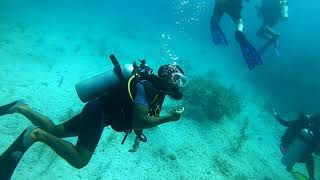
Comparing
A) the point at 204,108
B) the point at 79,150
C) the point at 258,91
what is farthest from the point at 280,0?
the point at 258,91

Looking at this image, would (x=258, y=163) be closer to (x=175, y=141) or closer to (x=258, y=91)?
(x=175, y=141)

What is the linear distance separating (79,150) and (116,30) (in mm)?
25796

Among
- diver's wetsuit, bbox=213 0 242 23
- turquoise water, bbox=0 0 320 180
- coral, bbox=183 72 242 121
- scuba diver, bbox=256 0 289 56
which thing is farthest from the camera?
coral, bbox=183 72 242 121

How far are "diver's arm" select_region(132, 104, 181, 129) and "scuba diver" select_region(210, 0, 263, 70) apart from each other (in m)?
4.91

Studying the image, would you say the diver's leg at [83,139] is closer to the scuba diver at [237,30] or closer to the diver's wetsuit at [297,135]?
the scuba diver at [237,30]

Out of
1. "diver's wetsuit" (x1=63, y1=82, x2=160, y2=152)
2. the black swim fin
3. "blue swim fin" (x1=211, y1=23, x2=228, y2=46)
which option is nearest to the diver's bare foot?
the black swim fin

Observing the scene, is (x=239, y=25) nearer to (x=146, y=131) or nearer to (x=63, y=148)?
(x=146, y=131)

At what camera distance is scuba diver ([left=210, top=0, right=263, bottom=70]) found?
8.62m

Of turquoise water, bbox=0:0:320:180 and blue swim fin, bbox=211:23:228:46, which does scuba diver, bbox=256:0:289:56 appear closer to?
blue swim fin, bbox=211:23:228:46

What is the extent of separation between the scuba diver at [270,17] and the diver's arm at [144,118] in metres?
7.34

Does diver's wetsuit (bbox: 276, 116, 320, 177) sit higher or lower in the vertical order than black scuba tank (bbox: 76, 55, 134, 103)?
lower

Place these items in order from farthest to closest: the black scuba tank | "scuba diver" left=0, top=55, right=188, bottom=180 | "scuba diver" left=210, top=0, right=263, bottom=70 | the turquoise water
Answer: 1. "scuba diver" left=210, top=0, right=263, bottom=70
2. the turquoise water
3. the black scuba tank
4. "scuba diver" left=0, top=55, right=188, bottom=180

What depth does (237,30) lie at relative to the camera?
341 inches

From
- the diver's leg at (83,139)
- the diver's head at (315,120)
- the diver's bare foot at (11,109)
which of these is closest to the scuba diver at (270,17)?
the diver's head at (315,120)
